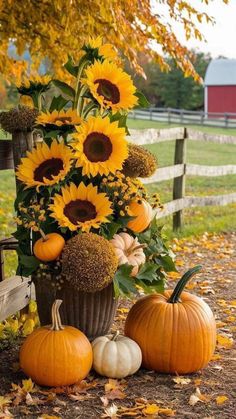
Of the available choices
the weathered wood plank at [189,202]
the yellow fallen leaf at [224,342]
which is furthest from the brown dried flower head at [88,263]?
the weathered wood plank at [189,202]

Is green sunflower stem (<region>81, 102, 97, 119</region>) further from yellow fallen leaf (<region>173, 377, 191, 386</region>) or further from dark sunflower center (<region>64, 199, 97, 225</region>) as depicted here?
yellow fallen leaf (<region>173, 377, 191, 386</region>)

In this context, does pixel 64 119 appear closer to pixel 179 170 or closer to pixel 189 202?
pixel 179 170

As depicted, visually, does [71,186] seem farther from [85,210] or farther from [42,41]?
[42,41]

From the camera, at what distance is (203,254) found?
710 centimetres

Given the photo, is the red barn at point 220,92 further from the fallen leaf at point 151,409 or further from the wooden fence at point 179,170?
the fallen leaf at point 151,409

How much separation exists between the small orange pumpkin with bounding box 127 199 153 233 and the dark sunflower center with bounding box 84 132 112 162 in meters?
0.35

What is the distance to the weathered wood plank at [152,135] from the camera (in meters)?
7.23

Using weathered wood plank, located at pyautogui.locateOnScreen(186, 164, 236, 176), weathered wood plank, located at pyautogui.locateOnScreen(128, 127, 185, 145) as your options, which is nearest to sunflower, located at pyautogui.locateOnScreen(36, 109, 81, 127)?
weathered wood plank, located at pyautogui.locateOnScreen(128, 127, 185, 145)

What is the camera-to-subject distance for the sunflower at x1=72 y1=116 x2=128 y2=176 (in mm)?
3709

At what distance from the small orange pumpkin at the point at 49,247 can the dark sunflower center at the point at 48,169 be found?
1.11 ft

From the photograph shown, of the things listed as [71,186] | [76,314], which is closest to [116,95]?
[71,186]

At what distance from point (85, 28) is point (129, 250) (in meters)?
3.52

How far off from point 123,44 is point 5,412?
4252 mm

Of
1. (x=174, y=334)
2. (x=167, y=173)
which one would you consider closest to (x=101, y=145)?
(x=174, y=334)
